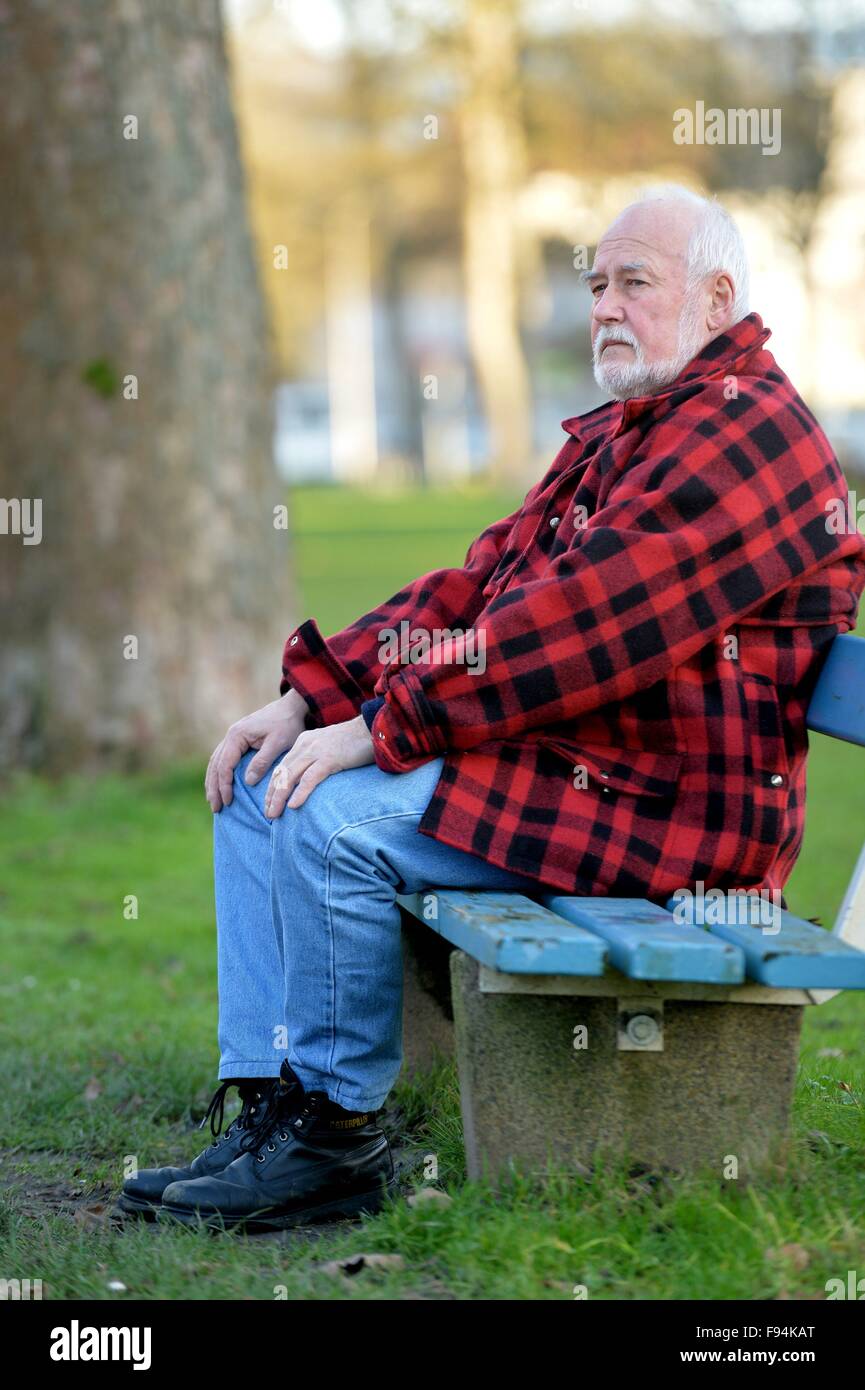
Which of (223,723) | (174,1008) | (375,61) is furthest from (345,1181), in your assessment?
(375,61)

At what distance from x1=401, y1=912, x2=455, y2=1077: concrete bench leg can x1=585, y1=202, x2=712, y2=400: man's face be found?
1258 mm

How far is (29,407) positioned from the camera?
25.3 feet

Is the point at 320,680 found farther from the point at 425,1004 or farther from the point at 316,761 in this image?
the point at 425,1004

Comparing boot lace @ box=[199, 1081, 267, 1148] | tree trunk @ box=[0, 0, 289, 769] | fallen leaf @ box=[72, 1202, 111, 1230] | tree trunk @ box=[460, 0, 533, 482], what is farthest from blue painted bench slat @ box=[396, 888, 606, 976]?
tree trunk @ box=[460, 0, 533, 482]

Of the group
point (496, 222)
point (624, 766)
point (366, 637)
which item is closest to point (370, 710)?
point (624, 766)

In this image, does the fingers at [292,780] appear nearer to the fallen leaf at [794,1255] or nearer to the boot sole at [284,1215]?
the boot sole at [284,1215]

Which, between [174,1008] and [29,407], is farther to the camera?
[29,407]

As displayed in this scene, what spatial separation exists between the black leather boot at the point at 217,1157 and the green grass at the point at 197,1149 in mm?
76

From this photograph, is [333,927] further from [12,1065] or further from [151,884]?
[151,884]

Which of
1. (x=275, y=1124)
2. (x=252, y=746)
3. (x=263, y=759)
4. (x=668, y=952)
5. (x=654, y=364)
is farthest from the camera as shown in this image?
(x=252, y=746)

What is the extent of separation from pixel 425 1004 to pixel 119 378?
457 cm

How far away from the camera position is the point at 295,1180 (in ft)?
10.4

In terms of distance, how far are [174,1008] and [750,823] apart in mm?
2524

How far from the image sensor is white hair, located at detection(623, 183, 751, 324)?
10.9ft
